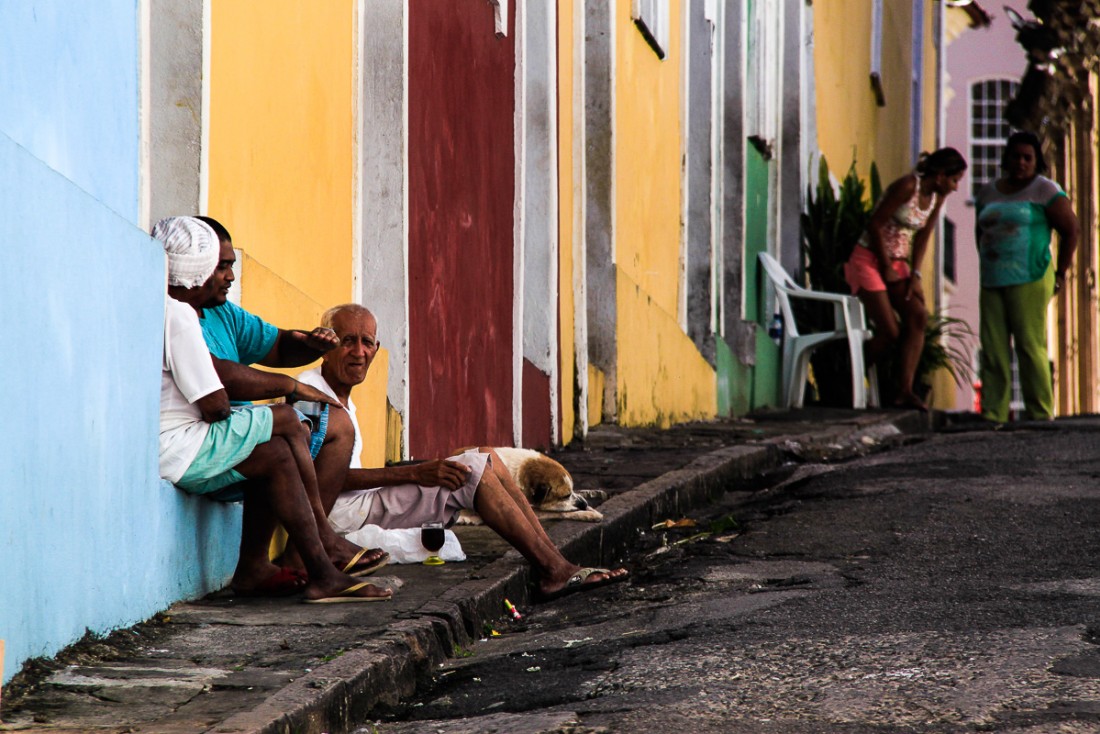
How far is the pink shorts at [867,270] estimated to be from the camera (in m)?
12.7

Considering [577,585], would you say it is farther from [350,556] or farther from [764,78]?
[764,78]

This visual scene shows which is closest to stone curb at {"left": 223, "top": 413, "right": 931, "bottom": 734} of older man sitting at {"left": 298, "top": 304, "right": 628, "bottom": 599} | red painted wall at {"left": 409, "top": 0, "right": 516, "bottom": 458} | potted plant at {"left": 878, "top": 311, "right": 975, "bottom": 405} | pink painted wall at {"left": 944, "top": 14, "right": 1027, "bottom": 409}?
older man sitting at {"left": 298, "top": 304, "right": 628, "bottom": 599}

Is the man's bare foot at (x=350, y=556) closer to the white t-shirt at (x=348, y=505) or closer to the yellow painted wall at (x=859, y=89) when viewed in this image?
the white t-shirt at (x=348, y=505)

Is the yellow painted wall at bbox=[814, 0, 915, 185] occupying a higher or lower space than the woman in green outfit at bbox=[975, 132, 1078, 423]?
higher

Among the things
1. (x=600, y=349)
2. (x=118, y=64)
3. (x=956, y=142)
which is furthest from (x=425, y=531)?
(x=956, y=142)

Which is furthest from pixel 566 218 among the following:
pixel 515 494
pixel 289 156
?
pixel 515 494

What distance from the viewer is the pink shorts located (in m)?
12.7

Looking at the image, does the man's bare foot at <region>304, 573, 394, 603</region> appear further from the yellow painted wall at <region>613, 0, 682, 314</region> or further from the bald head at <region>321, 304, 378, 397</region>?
the yellow painted wall at <region>613, 0, 682, 314</region>

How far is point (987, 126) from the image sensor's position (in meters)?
35.3

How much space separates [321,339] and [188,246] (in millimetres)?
615

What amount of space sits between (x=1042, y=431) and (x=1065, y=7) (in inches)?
597

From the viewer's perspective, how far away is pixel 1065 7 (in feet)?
80.5

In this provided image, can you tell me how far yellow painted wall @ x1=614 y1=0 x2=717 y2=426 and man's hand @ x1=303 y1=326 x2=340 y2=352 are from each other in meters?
5.39

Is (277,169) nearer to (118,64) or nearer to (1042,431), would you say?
(118,64)
